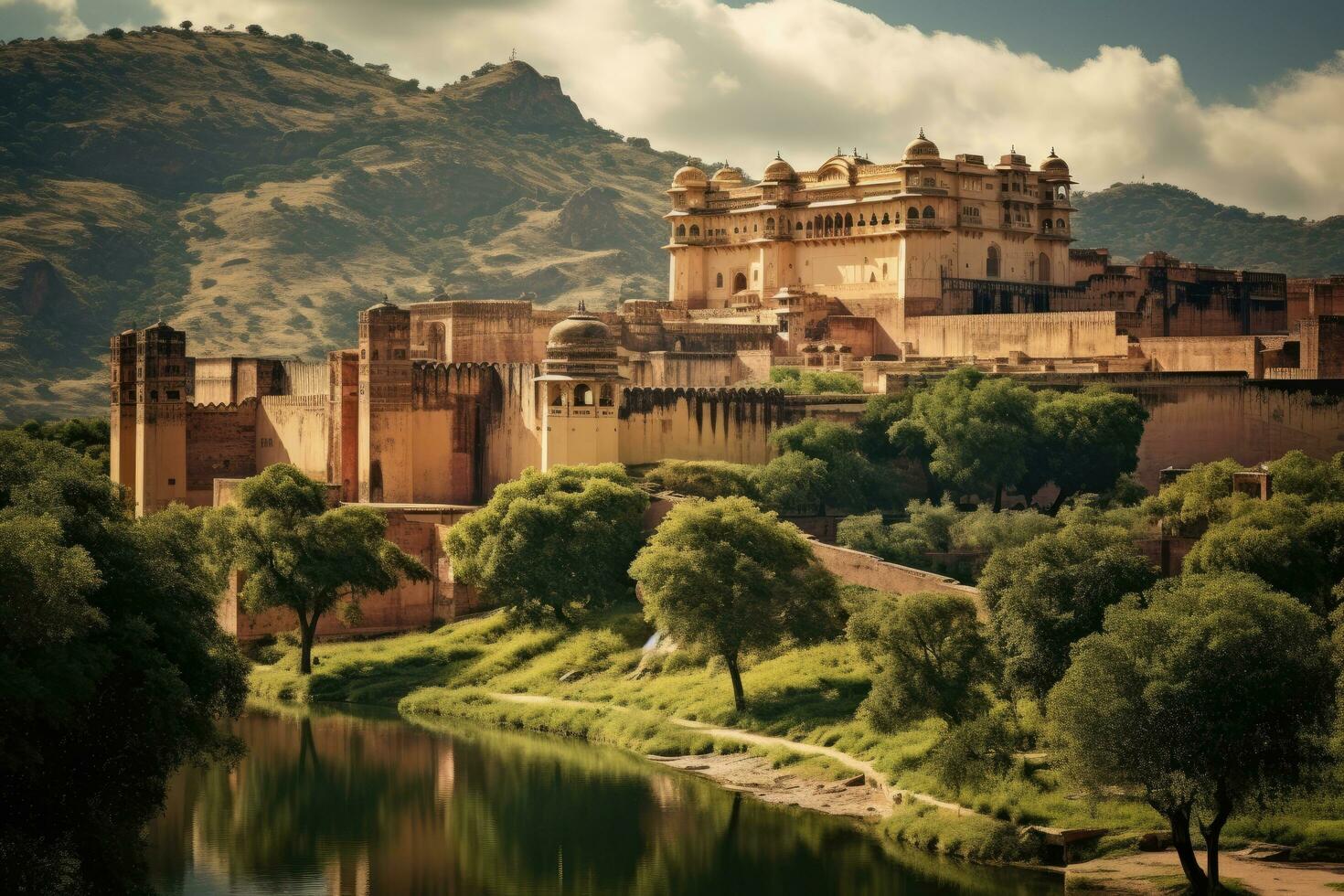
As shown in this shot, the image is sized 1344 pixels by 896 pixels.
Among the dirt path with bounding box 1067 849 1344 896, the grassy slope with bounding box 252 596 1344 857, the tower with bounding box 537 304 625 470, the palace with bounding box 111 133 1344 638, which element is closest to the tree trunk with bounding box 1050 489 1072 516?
the palace with bounding box 111 133 1344 638

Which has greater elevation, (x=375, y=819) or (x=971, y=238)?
(x=971, y=238)

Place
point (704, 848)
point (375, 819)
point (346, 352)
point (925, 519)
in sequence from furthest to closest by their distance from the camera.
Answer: point (346, 352) → point (925, 519) → point (375, 819) → point (704, 848)

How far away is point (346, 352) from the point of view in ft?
151

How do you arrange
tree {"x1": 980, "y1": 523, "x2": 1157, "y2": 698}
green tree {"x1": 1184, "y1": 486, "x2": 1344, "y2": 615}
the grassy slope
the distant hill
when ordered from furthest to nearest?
the distant hill
green tree {"x1": 1184, "y1": 486, "x2": 1344, "y2": 615}
tree {"x1": 980, "y1": 523, "x2": 1157, "y2": 698}
the grassy slope

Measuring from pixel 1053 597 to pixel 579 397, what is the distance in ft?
53.0

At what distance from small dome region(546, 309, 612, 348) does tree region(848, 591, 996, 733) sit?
14.6 metres

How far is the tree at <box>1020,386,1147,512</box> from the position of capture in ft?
142

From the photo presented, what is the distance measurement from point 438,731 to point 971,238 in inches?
996

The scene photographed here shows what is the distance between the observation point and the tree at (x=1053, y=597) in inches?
1121

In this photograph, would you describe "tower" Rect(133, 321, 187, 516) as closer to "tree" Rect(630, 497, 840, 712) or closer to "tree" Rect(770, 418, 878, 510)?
"tree" Rect(770, 418, 878, 510)

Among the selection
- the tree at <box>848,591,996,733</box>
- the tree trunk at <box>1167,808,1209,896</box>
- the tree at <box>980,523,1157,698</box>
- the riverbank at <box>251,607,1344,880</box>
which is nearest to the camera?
the tree trunk at <box>1167,808,1209,896</box>

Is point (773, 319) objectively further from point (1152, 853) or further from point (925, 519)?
point (1152, 853)

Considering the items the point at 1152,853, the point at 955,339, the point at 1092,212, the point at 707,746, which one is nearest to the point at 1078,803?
the point at 1152,853

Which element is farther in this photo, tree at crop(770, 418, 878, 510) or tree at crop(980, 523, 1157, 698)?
tree at crop(770, 418, 878, 510)
